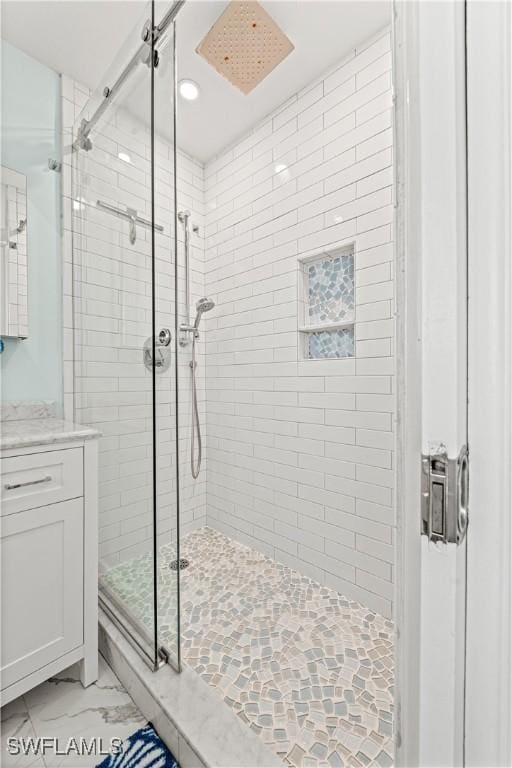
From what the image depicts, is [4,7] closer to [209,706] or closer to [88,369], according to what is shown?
[88,369]

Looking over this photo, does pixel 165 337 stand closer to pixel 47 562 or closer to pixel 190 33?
pixel 47 562

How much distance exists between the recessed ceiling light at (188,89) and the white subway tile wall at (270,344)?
1.32 ft

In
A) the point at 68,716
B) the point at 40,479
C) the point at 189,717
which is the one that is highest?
the point at 40,479

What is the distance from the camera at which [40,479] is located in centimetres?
111

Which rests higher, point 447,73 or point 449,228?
point 447,73

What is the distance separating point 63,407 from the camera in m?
1.69

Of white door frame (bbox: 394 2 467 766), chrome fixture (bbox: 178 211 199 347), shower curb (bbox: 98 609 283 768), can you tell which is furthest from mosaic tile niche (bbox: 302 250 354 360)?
shower curb (bbox: 98 609 283 768)

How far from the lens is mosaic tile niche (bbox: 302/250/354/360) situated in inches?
68.2

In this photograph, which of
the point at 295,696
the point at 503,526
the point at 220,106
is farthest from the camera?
the point at 220,106

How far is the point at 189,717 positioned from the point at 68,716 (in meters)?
0.44

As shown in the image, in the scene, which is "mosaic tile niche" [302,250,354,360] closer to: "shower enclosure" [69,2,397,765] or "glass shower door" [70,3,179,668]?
"shower enclosure" [69,2,397,765]

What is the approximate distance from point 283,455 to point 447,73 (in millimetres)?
1731

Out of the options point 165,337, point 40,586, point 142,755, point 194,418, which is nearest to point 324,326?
point 165,337

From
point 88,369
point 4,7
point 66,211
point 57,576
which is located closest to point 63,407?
point 88,369
